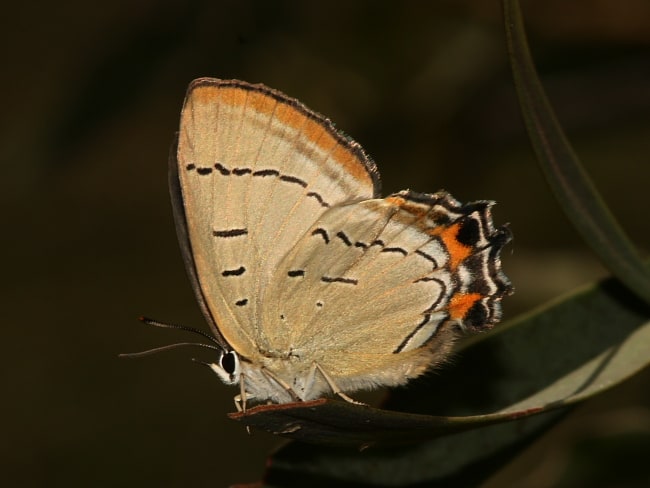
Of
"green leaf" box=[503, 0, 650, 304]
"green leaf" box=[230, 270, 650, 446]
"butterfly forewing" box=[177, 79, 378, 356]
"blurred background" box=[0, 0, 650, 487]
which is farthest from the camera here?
"blurred background" box=[0, 0, 650, 487]

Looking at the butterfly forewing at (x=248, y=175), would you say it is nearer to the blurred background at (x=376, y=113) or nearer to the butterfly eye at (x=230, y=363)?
the butterfly eye at (x=230, y=363)

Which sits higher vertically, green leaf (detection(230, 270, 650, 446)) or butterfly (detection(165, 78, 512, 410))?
butterfly (detection(165, 78, 512, 410))

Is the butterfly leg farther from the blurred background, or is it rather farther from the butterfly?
the blurred background

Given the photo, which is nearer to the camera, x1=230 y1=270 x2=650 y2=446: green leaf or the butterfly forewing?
x1=230 y1=270 x2=650 y2=446: green leaf

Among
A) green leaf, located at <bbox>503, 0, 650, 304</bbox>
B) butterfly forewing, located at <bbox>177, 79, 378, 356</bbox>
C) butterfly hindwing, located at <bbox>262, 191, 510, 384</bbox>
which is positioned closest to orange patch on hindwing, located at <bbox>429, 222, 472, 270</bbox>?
butterfly hindwing, located at <bbox>262, 191, 510, 384</bbox>

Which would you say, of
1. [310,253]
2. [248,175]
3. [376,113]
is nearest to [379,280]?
[310,253]

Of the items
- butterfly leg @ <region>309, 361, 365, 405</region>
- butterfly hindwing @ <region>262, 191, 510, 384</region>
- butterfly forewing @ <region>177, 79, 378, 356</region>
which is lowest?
butterfly leg @ <region>309, 361, 365, 405</region>
